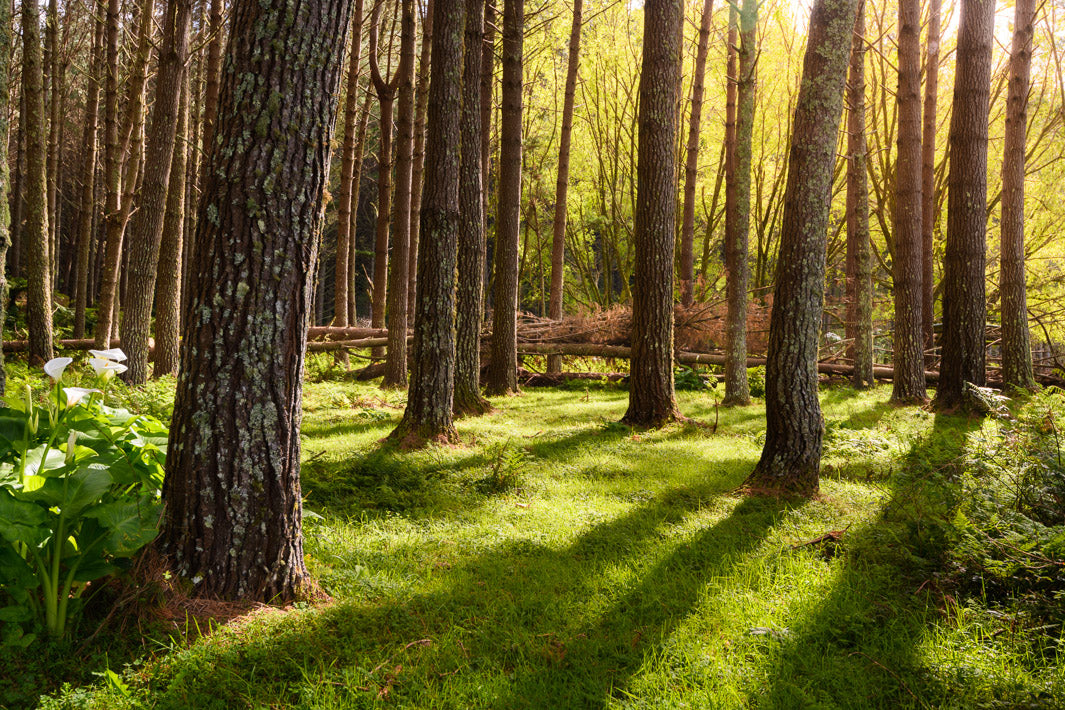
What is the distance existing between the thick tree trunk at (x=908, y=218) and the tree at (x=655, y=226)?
Result: 4.34m

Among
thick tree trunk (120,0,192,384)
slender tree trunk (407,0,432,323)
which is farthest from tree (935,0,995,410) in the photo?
thick tree trunk (120,0,192,384)

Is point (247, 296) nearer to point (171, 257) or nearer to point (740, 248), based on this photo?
point (171, 257)

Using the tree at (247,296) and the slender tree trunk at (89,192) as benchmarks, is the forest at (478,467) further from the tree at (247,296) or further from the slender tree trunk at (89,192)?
the slender tree trunk at (89,192)

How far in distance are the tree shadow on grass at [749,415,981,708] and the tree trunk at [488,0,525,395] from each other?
687cm

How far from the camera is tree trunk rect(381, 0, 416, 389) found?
387 inches

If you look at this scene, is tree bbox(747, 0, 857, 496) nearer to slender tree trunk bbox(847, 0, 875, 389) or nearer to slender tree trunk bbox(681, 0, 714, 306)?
slender tree trunk bbox(847, 0, 875, 389)

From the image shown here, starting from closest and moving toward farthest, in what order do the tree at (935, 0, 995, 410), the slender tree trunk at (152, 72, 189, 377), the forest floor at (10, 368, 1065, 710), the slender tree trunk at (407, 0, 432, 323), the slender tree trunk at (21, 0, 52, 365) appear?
the forest floor at (10, 368, 1065, 710), the tree at (935, 0, 995, 410), the slender tree trunk at (152, 72, 189, 377), the slender tree trunk at (21, 0, 52, 365), the slender tree trunk at (407, 0, 432, 323)

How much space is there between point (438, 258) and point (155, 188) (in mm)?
4440

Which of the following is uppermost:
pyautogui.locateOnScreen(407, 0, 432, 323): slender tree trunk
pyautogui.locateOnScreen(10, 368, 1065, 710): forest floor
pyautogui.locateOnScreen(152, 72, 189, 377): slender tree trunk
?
pyautogui.locateOnScreen(407, 0, 432, 323): slender tree trunk

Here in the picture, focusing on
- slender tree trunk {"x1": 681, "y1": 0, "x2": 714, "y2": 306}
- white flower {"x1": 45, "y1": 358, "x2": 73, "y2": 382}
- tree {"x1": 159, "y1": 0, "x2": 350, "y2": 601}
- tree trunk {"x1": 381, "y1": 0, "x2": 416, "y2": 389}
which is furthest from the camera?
slender tree trunk {"x1": 681, "y1": 0, "x2": 714, "y2": 306}

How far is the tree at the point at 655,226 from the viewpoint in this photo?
742 centimetres

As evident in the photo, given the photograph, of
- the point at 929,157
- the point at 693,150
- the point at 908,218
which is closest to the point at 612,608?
the point at 908,218

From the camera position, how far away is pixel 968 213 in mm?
8594

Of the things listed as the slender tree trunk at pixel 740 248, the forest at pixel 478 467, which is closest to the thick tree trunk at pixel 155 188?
the forest at pixel 478 467
